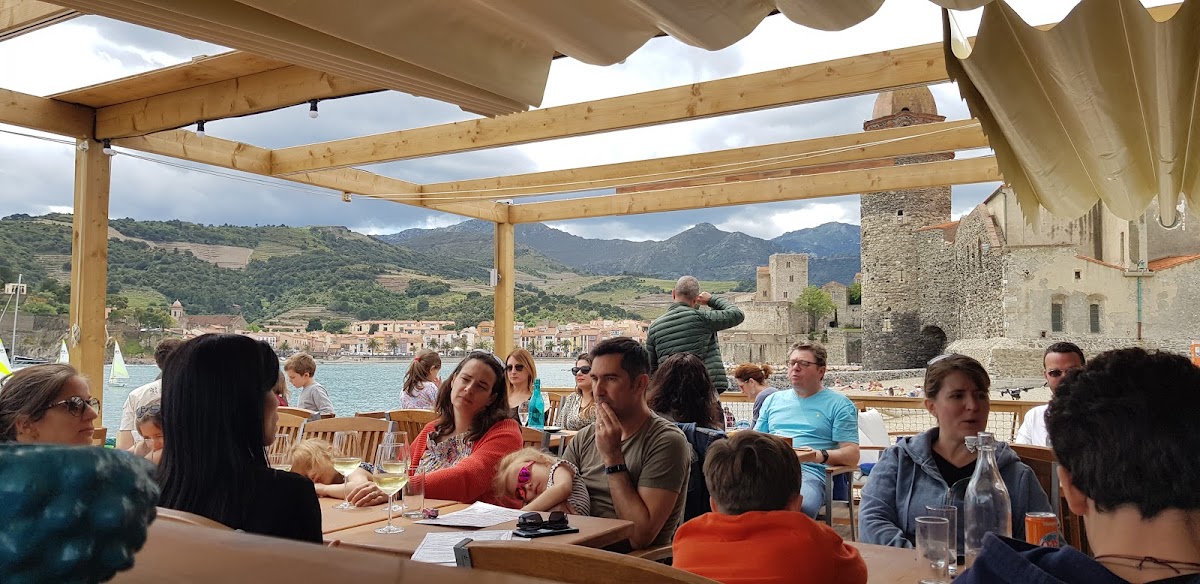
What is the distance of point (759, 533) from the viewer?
1.80 metres

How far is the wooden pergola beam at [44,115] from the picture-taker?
4914 millimetres

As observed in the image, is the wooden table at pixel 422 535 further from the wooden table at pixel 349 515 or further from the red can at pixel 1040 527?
the red can at pixel 1040 527

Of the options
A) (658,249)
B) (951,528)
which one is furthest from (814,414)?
(658,249)

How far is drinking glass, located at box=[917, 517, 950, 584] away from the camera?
73.9 inches

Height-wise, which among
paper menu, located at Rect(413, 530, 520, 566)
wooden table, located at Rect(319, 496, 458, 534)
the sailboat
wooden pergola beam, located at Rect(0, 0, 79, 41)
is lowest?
wooden table, located at Rect(319, 496, 458, 534)

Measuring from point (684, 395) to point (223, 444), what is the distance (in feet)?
7.50

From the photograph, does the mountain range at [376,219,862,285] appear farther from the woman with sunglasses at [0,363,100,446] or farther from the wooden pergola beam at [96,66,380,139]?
the woman with sunglasses at [0,363,100,446]

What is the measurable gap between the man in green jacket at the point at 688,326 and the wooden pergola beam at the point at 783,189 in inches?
82.5

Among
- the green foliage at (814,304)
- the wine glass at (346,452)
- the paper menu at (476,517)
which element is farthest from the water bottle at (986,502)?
the green foliage at (814,304)

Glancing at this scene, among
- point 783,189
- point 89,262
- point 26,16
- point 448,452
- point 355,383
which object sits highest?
point 26,16

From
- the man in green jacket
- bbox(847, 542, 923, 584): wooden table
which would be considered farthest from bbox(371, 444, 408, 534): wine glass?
the man in green jacket

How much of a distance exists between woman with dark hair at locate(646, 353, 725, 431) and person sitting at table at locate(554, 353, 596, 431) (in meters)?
1.26

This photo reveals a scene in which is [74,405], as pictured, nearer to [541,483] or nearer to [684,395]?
[541,483]

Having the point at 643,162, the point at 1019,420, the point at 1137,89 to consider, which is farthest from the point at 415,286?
the point at 1137,89
